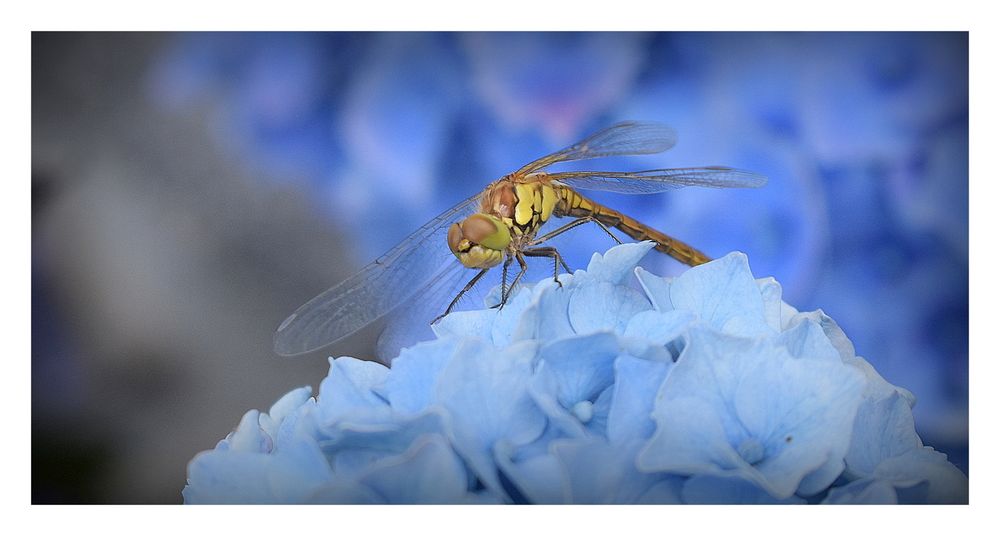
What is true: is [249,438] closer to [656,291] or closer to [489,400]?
[489,400]

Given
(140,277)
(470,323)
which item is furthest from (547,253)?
(140,277)

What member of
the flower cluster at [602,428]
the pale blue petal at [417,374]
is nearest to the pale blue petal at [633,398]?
the flower cluster at [602,428]

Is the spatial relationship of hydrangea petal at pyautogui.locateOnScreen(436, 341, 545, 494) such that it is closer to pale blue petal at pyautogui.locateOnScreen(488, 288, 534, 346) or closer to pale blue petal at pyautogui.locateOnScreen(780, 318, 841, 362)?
pale blue petal at pyautogui.locateOnScreen(488, 288, 534, 346)

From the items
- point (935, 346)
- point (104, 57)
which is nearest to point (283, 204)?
point (104, 57)

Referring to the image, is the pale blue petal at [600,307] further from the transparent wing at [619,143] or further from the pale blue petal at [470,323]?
the transparent wing at [619,143]
